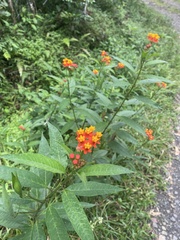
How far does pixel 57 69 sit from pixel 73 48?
0.94 metres

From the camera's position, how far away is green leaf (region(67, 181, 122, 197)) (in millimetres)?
1437

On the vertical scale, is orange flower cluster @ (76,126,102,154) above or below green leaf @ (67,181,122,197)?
above

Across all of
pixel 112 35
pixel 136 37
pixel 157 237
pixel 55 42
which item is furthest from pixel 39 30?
pixel 157 237

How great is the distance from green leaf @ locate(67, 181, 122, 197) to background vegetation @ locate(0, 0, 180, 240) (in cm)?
90

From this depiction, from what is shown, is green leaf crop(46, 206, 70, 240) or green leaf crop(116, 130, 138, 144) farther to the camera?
green leaf crop(116, 130, 138, 144)

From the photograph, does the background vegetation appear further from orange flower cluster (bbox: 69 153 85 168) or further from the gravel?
the gravel

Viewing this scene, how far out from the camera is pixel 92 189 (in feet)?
4.84

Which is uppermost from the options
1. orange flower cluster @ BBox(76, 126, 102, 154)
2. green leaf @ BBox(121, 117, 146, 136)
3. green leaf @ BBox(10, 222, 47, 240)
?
orange flower cluster @ BBox(76, 126, 102, 154)

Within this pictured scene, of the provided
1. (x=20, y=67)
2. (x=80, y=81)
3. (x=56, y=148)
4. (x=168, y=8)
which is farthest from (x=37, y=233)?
(x=168, y=8)

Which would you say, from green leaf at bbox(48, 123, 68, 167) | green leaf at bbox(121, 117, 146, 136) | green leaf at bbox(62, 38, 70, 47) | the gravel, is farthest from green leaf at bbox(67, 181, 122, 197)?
the gravel

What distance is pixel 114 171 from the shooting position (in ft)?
4.07

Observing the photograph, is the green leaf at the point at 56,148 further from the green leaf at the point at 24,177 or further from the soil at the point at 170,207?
the soil at the point at 170,207

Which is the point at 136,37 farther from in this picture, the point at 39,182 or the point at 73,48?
the point at 39,182

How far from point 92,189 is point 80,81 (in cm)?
228
